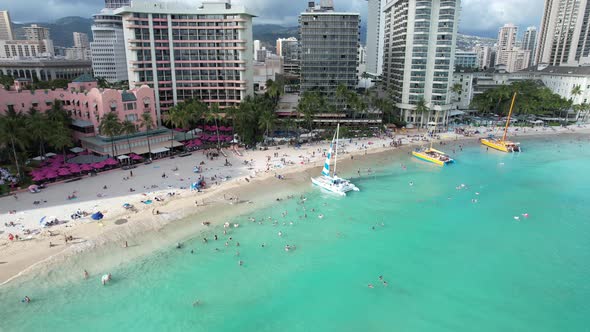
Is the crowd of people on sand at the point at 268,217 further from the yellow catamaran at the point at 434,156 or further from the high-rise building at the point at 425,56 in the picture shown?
the high-rise building at the point at 425,56

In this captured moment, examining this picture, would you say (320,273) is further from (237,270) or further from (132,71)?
(132,71)

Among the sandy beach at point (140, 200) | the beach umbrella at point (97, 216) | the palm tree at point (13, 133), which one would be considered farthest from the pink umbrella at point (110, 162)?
the beach umbrella at point (97, 216)

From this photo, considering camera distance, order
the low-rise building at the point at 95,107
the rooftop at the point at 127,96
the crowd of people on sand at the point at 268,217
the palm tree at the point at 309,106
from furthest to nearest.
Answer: the palm tree at the point at 309,106 → the rooftop at the point at 127,96 → the low-rise building at the point at 95,107 → the crowd of people on sand at the point at 268,217

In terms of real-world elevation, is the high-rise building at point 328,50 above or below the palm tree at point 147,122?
above

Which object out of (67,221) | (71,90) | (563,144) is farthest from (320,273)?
(563,144)

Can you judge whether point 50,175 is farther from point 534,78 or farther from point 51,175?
point 534,78

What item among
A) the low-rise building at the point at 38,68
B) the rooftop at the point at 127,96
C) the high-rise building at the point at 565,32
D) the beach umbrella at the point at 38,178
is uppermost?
the high-rise building at the point at 565,32

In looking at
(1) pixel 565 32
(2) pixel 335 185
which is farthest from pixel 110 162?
(1) pixel 565 32
